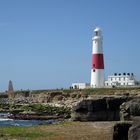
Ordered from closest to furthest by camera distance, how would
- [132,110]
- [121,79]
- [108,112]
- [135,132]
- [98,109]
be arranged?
[135,132]
[132,110]
[98,109]
[108,112]
[121,79]

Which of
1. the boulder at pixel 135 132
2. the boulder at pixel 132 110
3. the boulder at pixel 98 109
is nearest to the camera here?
the boulder at pixel 135 132

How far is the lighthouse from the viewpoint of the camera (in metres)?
80.3

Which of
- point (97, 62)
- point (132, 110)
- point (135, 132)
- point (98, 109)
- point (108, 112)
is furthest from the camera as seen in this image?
point (97, 62)

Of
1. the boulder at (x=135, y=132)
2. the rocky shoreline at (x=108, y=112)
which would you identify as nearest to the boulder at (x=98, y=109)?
the rocky shoreline at (x=108, y=112)

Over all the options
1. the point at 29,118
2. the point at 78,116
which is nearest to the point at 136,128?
the point at 78,116

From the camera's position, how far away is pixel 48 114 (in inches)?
2338

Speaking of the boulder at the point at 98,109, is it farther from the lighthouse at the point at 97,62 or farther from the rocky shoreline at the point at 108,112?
the lighthouse at the point at 97,62

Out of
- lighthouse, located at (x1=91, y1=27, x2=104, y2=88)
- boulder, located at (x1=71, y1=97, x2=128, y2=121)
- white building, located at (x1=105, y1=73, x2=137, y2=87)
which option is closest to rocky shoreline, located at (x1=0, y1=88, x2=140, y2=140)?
boulder, located at (x1=71, y1=97, x2=128, y2=121)

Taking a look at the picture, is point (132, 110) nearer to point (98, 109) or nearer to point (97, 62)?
point (98, 109)

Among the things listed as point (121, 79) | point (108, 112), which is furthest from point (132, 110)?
point (121, 79)

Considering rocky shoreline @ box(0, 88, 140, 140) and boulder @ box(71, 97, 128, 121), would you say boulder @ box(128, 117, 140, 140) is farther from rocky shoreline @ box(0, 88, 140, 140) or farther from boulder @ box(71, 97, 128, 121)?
boulder @ box(71, 97, 128, 121)

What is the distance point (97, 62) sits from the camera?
3157 inches

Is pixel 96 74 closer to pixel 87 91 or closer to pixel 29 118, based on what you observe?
pixel 87 91

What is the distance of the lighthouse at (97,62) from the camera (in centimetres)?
8031
